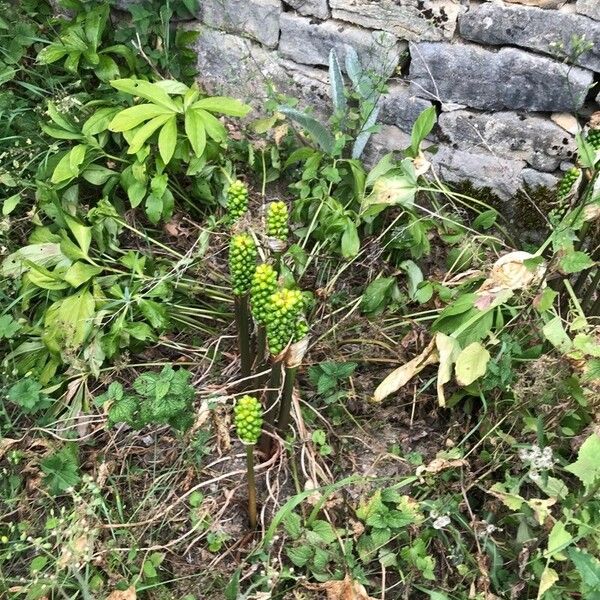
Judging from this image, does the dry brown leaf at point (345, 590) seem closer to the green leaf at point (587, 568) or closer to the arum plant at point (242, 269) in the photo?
the green leaf at point (587, 568)

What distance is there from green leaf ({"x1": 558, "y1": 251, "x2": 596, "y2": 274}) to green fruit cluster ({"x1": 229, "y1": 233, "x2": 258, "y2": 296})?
93 cm

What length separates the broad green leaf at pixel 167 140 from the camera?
2.39m

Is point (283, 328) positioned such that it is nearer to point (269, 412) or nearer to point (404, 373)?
point (269, 412)

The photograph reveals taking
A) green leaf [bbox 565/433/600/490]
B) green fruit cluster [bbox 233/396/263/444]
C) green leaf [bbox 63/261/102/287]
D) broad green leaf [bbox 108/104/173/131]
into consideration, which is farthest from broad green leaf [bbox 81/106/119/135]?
green leaf [bbox 565/433/600/490]

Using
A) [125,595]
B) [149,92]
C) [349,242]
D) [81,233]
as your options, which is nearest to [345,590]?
[125,595]

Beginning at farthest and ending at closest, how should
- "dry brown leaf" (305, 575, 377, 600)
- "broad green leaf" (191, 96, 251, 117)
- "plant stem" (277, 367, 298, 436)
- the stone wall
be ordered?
"broad green leaf" (191, 96, 251, 117)
the stone wall
"plant stem" (277, 367, 298, 436)
"dry brown leaf" (305, 575, 377, 600)

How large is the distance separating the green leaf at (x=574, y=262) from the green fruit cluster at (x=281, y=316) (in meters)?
0.83

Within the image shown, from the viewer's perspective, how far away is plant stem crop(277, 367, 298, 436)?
1893 millimetres

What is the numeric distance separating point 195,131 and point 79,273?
673 millimetres

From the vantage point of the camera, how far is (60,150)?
2748 mm

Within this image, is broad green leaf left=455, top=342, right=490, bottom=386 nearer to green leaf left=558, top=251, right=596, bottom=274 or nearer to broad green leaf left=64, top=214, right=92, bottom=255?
green leaf left=558, top=251, right=596, bottom=274

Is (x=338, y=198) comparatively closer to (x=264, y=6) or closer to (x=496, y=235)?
(x=496, y=235)

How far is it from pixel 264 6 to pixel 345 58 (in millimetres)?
429

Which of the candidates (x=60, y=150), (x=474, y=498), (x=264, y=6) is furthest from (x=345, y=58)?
(x=474, y=498)
